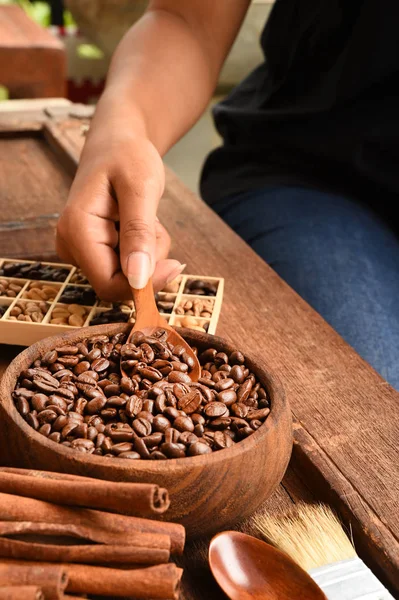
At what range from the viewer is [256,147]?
1.71m

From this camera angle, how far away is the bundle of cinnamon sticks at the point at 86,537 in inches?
24.0

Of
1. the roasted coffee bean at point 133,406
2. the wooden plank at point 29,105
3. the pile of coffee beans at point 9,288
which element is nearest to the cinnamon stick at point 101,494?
the roasted coffee bean at point 133,406

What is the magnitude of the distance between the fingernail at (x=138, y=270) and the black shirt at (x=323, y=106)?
70cm

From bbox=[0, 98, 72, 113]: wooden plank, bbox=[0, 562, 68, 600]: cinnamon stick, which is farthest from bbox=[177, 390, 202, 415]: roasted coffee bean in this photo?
bbox=[0, 98, 72, 113]: wooden plank

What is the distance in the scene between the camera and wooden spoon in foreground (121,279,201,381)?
863 mm

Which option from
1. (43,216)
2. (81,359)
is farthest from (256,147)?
(81,359)

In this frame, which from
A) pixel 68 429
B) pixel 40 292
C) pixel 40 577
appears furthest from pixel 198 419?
pixel 40 292

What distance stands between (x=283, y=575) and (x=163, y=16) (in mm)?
1276

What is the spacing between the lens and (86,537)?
627mm

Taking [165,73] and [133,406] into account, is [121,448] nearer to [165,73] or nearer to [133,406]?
[133,406]

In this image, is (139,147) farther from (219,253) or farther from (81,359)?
(81,359)

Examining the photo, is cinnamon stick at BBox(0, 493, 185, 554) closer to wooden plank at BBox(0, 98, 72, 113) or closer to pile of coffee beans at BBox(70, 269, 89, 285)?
pile of coffee beans at BBox(70, 269, 89, 285)

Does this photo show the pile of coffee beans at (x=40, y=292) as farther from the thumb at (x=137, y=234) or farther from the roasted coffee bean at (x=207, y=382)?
the roasted coffee bean at (x=207, y=382)

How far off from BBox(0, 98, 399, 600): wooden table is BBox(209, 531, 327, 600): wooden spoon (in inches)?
1.0
